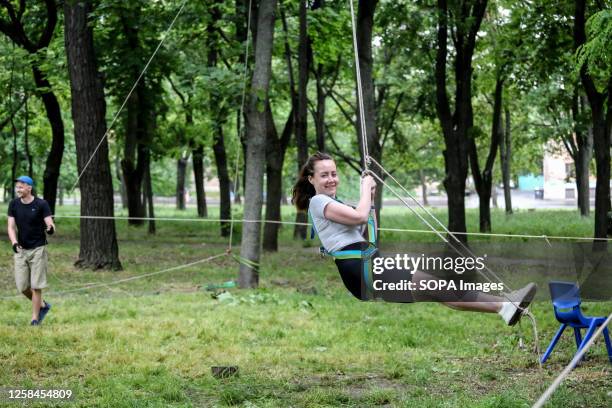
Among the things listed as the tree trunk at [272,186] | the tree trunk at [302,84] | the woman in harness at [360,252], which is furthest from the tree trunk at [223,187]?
the woman in harness at [360,252]

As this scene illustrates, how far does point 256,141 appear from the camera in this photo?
14336mm

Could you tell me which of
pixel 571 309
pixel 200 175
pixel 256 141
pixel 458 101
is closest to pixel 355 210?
pixel 571 309

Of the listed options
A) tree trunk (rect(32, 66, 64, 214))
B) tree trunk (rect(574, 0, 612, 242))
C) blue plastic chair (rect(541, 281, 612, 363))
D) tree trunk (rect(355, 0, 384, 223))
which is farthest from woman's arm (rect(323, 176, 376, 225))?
tree trunk (rect(32, 66, 64, 214))

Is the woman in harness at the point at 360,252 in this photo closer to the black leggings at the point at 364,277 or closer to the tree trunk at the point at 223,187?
the black leggings at the point at 364,277

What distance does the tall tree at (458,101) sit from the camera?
64.1ft

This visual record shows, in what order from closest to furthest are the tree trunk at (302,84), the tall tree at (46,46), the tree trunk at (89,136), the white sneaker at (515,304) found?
the white sneaker at (515,304) → the tree trunk at (89,136) → the tree trunk at (302,84) → the tall tree at (46,46)

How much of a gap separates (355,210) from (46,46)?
58.5 feet

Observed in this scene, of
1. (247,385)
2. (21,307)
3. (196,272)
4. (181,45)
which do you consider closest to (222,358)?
(247,385)

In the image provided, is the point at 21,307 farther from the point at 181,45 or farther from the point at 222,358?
the point at 181,45

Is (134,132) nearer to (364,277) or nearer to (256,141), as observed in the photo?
(256,141)

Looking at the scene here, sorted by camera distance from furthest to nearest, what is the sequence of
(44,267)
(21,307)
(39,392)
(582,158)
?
(582,158) < (21,307) < (44,267) < (39,392)

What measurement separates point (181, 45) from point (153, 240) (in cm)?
624

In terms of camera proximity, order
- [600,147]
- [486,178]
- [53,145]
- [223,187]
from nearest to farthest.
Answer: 1. [600,147]
2. [53,145]
3. [486,178]
4. [223,187]

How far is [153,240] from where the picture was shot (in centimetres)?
2645
